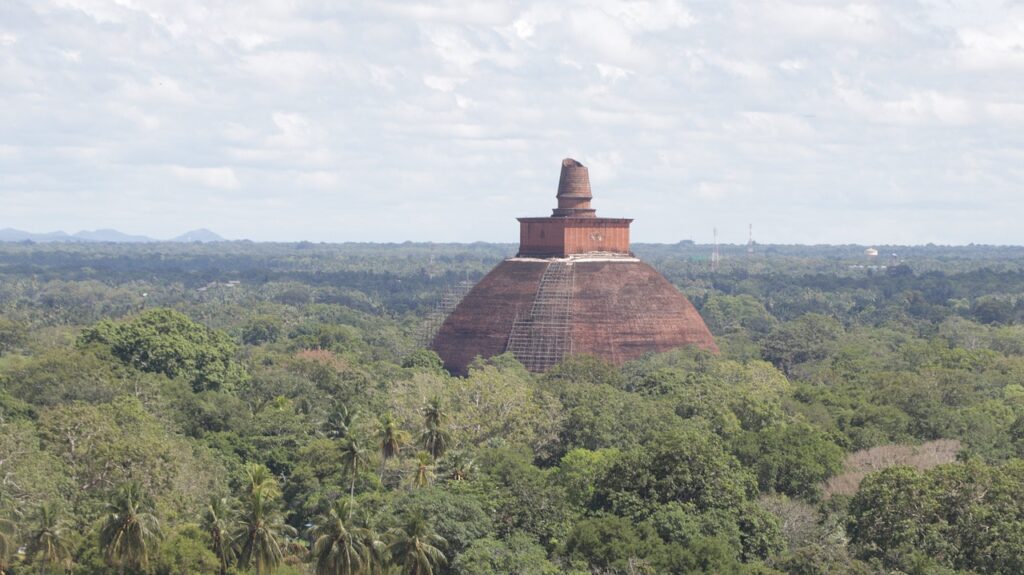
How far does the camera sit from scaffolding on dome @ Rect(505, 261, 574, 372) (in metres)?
72.4

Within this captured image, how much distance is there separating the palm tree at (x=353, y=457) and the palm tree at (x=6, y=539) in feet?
31.3

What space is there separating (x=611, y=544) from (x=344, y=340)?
56.9 m

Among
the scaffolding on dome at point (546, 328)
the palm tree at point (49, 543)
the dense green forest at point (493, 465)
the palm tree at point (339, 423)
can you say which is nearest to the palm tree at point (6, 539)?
the dense green forest at point (493, 465)

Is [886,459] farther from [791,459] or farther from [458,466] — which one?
[458,466]

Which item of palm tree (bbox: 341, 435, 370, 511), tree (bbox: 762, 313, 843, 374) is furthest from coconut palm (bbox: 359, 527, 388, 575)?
tree (bbox: 762, 313, 843, 374)

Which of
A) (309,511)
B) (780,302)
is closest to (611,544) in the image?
(309,511)

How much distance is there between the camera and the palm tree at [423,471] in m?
43.8

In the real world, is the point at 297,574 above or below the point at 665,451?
below

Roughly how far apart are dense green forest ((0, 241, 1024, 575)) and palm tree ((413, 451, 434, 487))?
9 centimetres

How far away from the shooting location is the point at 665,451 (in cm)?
4288

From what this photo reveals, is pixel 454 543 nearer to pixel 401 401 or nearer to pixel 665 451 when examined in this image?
pixel 665 451

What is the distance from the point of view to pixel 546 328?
73375 millimetres

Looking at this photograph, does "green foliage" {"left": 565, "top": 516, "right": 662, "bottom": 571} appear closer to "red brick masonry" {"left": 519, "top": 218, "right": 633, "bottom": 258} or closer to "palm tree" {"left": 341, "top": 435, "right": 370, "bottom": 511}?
"palm tree" {"left": 341, "top": 435, "right": 370, "bottom": 511}

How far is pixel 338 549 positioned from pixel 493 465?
11.5 m
